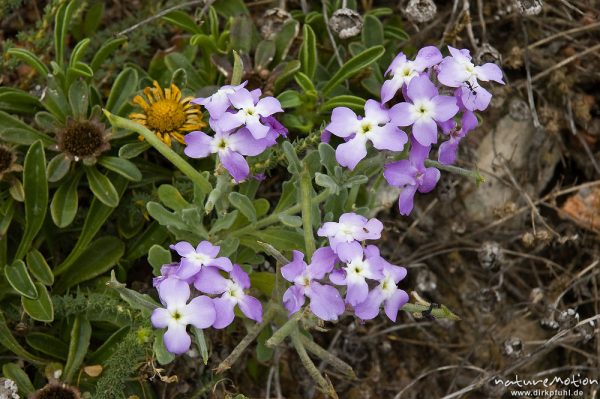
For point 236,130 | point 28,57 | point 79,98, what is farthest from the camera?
point 79,98

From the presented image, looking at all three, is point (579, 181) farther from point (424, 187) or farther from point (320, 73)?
point (424, 187)

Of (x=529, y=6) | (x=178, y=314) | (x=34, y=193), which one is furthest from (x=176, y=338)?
(x=529, y=6)

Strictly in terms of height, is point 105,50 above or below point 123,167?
above

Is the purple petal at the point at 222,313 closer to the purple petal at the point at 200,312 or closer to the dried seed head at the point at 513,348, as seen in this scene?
the purple petal at the point at 200,312

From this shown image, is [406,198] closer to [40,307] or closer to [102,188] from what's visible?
[102,188]

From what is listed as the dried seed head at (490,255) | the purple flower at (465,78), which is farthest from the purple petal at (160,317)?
the dried seed head at (490,255)

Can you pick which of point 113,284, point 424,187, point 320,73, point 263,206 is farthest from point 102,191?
point 424,187

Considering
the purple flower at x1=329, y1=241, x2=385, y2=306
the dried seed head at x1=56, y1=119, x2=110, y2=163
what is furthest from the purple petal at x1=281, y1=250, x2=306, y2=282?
the dried seed head at x1=56, y1=119, x2=110, y2=163

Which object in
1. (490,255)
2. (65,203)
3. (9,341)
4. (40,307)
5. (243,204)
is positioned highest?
(243,204)
